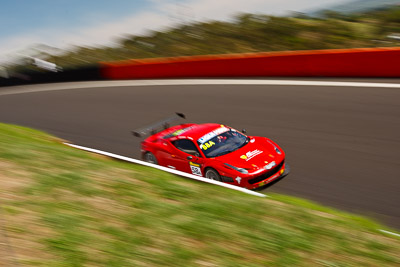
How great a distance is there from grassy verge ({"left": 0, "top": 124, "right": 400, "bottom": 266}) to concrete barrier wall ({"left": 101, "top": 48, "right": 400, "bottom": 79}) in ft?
34.5

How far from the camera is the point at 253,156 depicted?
9.11 m

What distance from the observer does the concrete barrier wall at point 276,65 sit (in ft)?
51.4

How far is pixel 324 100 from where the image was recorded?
14414mm

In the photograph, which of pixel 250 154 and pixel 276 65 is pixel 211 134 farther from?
pixel 276 65

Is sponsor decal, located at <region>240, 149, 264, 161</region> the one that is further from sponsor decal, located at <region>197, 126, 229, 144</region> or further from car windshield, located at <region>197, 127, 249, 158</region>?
sponsor decal, located at <region>197, 126, 229, 144</region>

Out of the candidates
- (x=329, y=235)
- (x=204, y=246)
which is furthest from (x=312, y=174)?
(x=204, y=246)

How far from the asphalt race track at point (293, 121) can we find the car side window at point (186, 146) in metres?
1.75

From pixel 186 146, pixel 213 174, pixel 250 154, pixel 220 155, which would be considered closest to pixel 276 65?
pixel 186 146

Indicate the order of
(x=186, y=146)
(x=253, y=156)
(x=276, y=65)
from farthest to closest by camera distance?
(x=276, y=65)
(x=186, y=146)
(x=253, y=156)

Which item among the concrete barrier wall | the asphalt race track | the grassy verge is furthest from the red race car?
the concrete barrier wall

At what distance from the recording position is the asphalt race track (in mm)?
8758

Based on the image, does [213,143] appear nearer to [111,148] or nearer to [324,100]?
[111,148]

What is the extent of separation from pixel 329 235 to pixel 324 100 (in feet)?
31.8

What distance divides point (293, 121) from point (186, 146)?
175 inches
